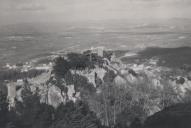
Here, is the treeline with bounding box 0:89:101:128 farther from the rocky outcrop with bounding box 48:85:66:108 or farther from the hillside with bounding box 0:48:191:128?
the rocky outcrop with bounding box 48:85:66:108

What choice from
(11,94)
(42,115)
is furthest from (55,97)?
(11,94)

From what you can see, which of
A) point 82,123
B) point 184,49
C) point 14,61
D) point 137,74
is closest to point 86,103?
point 82,123

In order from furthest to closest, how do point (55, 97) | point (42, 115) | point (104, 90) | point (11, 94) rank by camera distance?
point (11, 94)
point (104, 90)
point (55, 97)
point (42, 115)

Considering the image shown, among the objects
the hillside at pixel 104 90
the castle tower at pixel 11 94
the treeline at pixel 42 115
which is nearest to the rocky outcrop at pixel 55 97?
the hillside at pixel 104 90

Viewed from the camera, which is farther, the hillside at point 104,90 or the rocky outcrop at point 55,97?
the rocky outcrop at point 55,97

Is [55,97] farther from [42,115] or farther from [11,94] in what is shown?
[11,94]

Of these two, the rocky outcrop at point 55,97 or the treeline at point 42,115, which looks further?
the rocky outcrop at point 55,97

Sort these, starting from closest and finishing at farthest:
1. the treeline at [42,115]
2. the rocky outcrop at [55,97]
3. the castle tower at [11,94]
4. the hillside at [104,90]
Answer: the treeline at [42,115], the hillside at [104,90], the rocky outcrop at [55,97], the castle tower at [11,94]

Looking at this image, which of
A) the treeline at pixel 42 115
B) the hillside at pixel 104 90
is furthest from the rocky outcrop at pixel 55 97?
the treeline at pixel 42 115

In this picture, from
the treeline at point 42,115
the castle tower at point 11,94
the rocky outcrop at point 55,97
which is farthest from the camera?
the castle tower at point 11,94

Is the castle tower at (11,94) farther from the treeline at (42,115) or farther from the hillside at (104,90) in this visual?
the treeline at (42,115)

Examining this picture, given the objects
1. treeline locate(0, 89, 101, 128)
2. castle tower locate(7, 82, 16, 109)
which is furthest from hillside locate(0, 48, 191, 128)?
treeline locate(0, 89, 101, 128)
